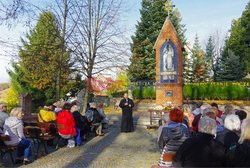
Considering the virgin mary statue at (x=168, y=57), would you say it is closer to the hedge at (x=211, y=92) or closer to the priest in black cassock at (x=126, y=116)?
the hedge at (x=211, y=92)

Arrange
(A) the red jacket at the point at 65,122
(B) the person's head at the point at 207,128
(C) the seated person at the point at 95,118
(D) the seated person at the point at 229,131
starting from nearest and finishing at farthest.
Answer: (B) the person's head at the point at 207,128 → (D) the seated person at the point at 229,131 → (A) the red jacket at the point at 65,122 → (C) the seated person at the point at 95,118

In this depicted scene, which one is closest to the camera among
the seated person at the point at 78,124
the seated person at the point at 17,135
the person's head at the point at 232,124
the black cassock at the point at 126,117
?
the person's head at the point at 232,124

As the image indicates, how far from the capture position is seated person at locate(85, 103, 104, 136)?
12688 millimetres

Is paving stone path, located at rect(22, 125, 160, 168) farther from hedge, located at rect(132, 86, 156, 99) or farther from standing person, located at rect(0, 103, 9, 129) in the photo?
hedge, located at rect(132, 86, 156, 99)

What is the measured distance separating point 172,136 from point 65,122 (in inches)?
211

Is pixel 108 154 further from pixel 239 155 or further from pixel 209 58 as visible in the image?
pixel 209 58

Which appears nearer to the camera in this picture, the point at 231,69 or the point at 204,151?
the point at 204,151

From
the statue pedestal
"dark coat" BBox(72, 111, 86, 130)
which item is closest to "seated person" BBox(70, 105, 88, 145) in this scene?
"dark coat" BBox(72, 111, 86, 130)

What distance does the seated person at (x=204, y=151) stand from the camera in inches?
166

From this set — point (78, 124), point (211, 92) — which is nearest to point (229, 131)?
point (78, 124)

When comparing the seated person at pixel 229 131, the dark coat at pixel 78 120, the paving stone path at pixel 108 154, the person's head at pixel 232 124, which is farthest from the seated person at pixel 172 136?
the dark coat at pixel 78 120

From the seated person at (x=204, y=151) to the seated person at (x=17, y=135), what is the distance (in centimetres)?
497

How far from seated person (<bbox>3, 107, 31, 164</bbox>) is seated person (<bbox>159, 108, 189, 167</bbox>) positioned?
3.93 m

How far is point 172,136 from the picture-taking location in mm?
5477
